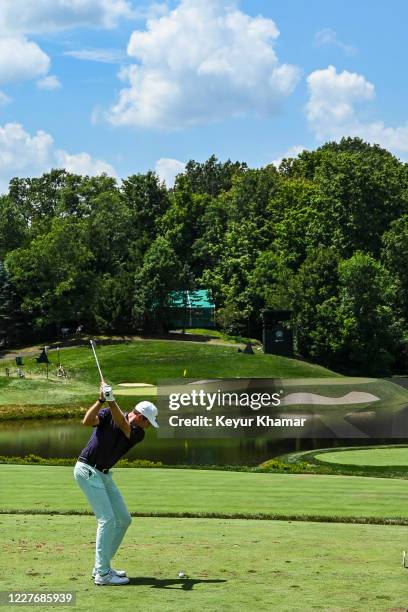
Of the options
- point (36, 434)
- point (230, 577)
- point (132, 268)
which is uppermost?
point (132, 268)

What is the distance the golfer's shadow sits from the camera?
10820 millimetres

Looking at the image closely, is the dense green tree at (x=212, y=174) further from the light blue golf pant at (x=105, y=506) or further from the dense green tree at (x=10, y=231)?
the light blue golf pant at (x=105, y=506)

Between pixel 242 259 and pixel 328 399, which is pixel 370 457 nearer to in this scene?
pixel 328 399

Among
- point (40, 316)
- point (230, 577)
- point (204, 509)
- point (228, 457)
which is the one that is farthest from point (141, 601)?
point (40, 316)

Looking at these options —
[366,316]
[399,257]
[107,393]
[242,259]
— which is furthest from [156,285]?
[107,393]

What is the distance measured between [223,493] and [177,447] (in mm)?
21688

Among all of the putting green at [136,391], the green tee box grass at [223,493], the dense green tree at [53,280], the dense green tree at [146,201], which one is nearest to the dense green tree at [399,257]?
the putting green at [136,391]

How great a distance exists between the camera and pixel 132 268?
103250 millimetres

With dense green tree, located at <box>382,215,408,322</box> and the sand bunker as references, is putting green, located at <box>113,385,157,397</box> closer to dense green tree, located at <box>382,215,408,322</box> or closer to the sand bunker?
the sand bunker

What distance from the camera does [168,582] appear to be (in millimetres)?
11062

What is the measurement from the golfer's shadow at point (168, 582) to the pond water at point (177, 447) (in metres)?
26.1

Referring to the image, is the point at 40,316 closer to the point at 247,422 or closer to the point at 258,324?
the point at 258,324

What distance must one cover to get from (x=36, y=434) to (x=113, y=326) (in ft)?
154

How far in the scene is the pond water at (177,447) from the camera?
39250 mm
